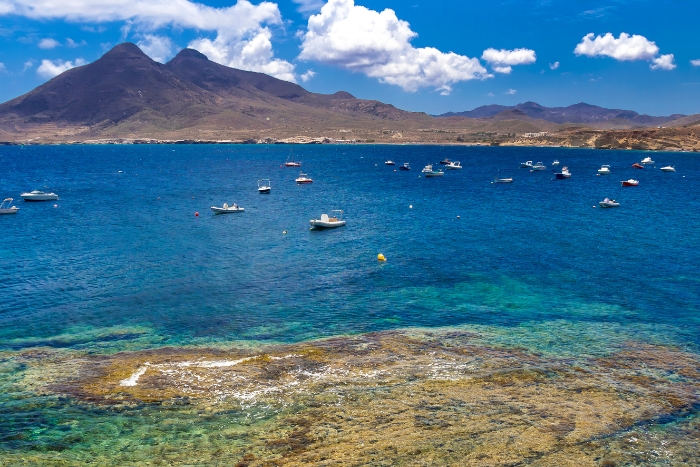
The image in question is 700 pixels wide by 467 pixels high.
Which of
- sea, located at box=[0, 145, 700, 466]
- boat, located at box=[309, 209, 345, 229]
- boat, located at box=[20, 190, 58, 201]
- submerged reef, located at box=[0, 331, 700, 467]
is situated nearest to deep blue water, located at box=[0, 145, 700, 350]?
sea, located at box=[0, 145, 700, 466]

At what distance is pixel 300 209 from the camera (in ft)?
277

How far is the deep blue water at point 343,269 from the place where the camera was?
3328 cm

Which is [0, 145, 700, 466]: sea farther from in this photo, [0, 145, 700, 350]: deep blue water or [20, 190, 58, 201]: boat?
[20, 190, 58, 201]: boat

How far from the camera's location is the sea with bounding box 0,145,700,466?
25438mm

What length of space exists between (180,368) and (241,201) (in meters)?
70.0

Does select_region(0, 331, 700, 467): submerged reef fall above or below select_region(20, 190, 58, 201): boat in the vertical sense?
below

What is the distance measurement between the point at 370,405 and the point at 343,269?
25.2 meters

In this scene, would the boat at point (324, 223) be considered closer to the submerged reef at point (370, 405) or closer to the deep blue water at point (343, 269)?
the deep blue water at point (343, 269)

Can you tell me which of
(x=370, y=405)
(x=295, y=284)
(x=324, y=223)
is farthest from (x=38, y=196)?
(x=370, y=405)

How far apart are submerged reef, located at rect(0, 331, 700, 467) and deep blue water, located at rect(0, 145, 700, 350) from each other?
12.8 ft

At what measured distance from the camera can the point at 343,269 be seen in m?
46.7

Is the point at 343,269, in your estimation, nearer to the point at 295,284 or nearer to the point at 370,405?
the point at 295,284

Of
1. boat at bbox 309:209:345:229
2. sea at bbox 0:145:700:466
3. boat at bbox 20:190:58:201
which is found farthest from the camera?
boat at bbox 20:190:58:201

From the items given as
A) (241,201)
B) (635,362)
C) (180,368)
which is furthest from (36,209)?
(635,362)
